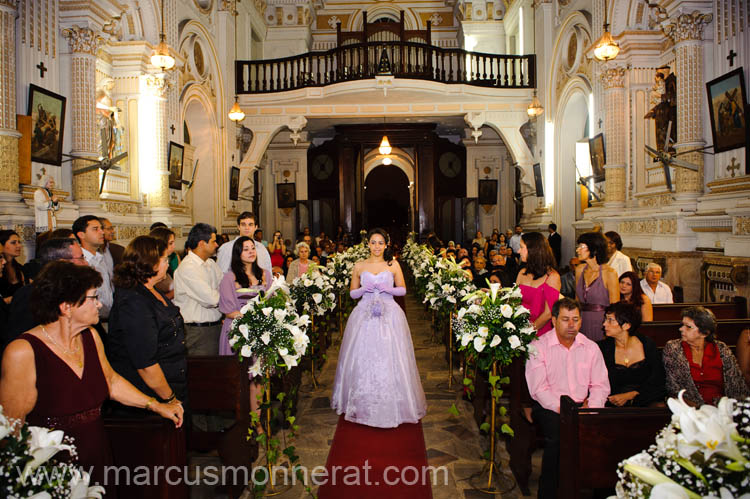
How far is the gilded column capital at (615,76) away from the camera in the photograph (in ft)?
31.1

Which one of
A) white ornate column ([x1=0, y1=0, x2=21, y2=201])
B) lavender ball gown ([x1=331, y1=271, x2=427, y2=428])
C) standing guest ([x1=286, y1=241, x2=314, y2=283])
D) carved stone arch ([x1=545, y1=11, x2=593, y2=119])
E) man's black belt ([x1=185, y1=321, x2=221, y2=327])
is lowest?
lavender ball gown ([x1=331, y1=271, x2=427, y2=428])

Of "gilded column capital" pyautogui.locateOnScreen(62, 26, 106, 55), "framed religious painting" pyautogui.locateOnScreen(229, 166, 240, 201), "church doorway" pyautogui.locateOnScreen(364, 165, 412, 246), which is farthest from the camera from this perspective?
"church doorway" pyautogui.locateOnScreen(364, 165, 412, 246)

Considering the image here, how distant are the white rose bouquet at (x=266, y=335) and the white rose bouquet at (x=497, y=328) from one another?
1.23m

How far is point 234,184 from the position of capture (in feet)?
48.2

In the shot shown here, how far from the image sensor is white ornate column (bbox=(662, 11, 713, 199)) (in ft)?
24.5

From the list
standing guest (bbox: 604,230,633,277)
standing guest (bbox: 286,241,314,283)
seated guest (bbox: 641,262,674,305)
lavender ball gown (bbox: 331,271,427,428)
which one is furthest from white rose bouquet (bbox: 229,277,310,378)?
seated guest (bbox: 641,262,674,305)

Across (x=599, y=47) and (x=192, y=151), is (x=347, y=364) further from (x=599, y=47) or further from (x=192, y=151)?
(x=192, y=151)

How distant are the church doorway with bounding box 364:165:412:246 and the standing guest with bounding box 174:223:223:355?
83.4 ft

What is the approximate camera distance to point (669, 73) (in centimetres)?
853

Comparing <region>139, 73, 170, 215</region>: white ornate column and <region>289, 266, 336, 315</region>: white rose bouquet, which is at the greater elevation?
<region>139, 73, 170, 215</region>: white ornate column

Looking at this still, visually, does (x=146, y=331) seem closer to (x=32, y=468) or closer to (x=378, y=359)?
(x=32, y=468)

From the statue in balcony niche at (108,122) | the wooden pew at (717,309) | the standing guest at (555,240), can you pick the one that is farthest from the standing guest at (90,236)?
the standing guest at (555,240)

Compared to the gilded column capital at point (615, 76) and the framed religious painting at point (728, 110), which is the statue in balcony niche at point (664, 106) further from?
the framed religious painting at point (728, 110)

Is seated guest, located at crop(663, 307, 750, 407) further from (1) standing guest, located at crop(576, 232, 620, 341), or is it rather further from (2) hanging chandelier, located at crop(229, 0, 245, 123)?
(2) hanging chandelier, located at crop(229, 0, 245, 123)
